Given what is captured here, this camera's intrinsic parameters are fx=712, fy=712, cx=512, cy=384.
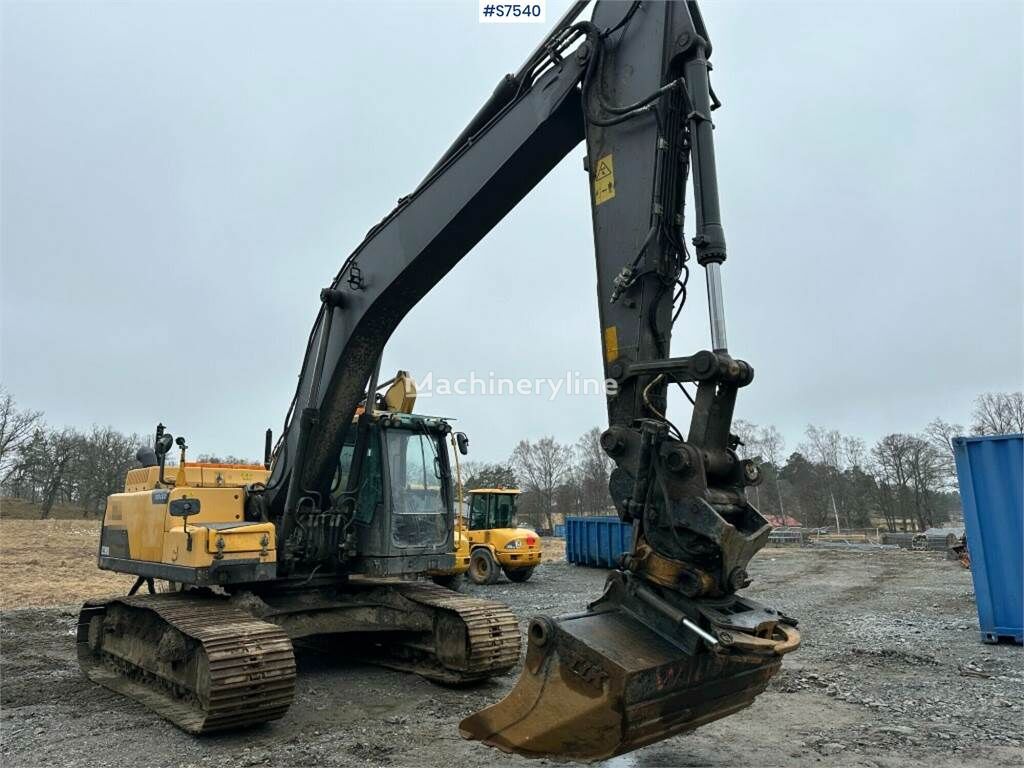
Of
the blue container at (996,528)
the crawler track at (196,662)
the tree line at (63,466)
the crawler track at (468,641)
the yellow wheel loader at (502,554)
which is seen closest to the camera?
the crawler track at (196,662)

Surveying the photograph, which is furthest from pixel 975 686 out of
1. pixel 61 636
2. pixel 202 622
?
pixel 61 636

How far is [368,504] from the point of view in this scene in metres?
6.93

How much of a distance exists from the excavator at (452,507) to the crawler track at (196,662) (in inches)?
0.8

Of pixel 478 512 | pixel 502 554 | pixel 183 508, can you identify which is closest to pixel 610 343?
pixel 183 508

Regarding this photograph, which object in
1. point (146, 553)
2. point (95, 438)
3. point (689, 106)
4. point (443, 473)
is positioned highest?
point (95, 438)

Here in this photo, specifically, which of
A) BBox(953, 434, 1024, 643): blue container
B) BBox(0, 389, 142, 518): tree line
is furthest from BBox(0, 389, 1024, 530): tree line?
BBox(953, 434, 1024, 643): blue container

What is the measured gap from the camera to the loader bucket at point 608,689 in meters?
3.01

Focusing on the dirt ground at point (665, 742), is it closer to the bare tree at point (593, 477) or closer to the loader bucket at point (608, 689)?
the loader bucket at point (608, 689)

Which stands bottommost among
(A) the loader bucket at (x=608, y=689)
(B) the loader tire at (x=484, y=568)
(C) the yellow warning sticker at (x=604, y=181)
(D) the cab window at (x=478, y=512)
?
(B) the loader tire at (x=484, y=568)

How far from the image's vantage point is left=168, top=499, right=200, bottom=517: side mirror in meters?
6.27

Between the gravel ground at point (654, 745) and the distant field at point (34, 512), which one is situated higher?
the distant field at point (34, 512)

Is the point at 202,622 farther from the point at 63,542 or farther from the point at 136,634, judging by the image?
the point at 63,542

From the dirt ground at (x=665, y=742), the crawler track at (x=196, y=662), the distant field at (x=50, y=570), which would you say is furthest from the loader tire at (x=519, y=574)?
the crawler track at (x=196, y=662)

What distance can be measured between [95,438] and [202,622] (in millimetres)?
48918
